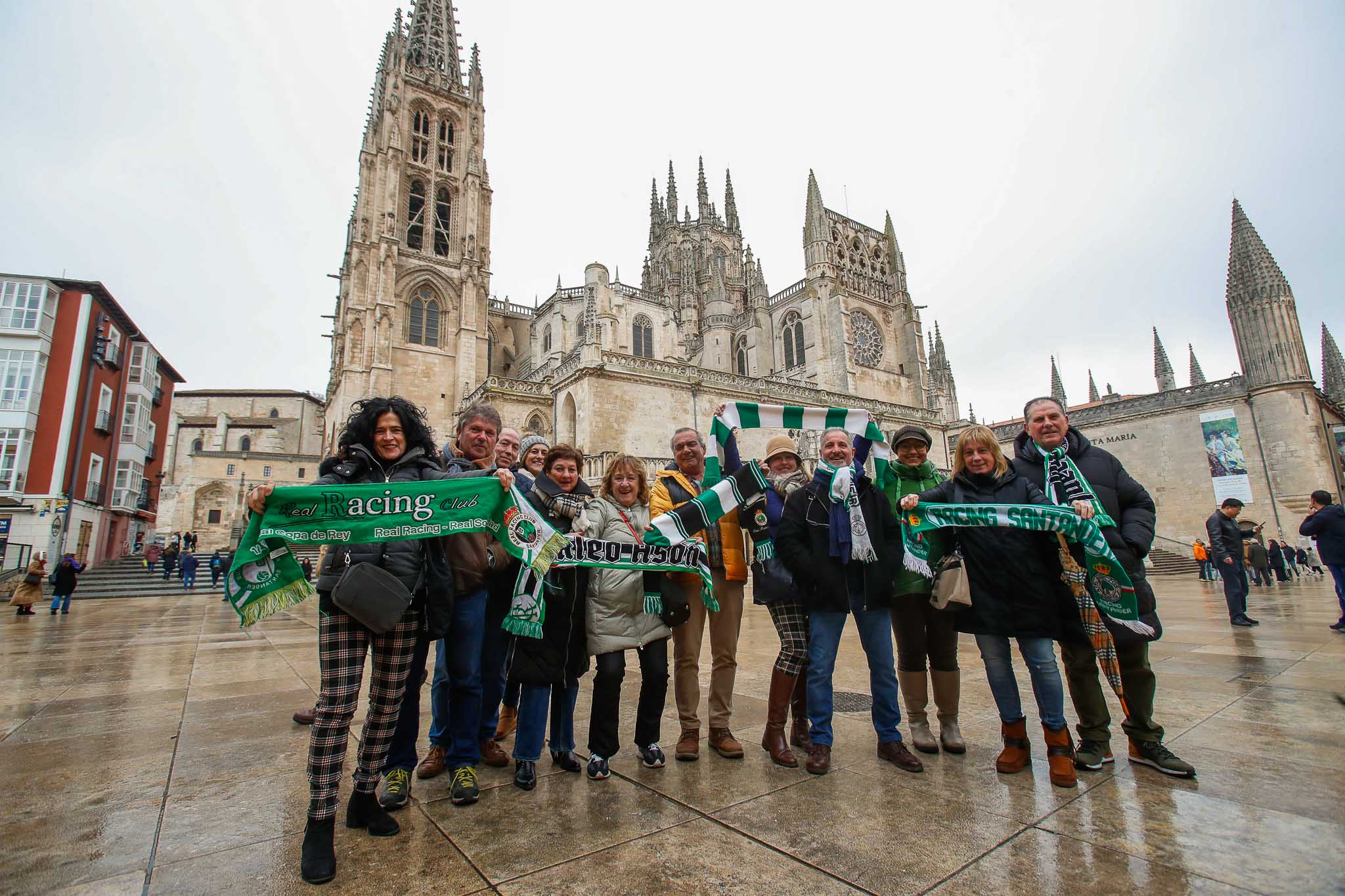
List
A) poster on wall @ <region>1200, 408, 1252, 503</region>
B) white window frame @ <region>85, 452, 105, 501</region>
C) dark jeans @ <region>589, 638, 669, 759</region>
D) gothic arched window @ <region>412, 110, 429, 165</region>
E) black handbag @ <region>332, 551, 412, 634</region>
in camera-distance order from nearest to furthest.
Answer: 1. black handbag @ <region>332, 551, 412, 634</region>
2. dark jeans @ <region>589, 638, 669, 759</region>
3. poster on wall @ <region>1200, 408, 1252, 503</region>
4. white window frame @ <region>85, 452, 105, 501</region>
5. gothic arched window @ <region>412, 110, 429, 165</region>

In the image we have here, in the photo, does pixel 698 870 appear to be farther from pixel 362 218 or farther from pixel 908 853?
pixel 362 218

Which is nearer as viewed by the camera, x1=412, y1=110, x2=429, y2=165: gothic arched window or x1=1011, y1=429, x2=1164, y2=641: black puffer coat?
x1=1011, y1=429, x2=1164, y2=641: black puffer coat

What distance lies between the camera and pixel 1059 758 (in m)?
2.87

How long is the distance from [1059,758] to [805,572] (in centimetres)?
143

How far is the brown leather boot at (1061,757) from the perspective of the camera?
2818 mm

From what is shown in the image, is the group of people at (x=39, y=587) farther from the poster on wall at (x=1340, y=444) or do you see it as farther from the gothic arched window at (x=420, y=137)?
the poster on wall at (x=1340, y=444)

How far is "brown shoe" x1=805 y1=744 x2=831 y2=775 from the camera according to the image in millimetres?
3047

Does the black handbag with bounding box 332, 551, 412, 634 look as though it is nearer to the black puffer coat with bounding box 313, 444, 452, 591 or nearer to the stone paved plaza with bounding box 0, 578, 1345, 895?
the black puffer coat with bounding box 313, 444, 452, 591

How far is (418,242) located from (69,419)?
17.1m

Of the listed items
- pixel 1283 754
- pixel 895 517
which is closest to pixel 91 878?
pixel 895 517

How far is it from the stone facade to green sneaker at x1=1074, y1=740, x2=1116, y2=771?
3337 cm

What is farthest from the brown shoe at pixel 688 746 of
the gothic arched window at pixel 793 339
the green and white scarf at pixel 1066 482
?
the gothic arched window at pixel 793 339

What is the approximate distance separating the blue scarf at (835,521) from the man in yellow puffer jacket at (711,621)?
1.81 feet

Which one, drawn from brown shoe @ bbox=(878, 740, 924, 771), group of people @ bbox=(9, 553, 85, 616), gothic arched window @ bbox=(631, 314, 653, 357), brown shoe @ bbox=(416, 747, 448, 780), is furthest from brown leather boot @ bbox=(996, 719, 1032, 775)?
gothic arched window @ bbox=(631, 314, 653, 357)
